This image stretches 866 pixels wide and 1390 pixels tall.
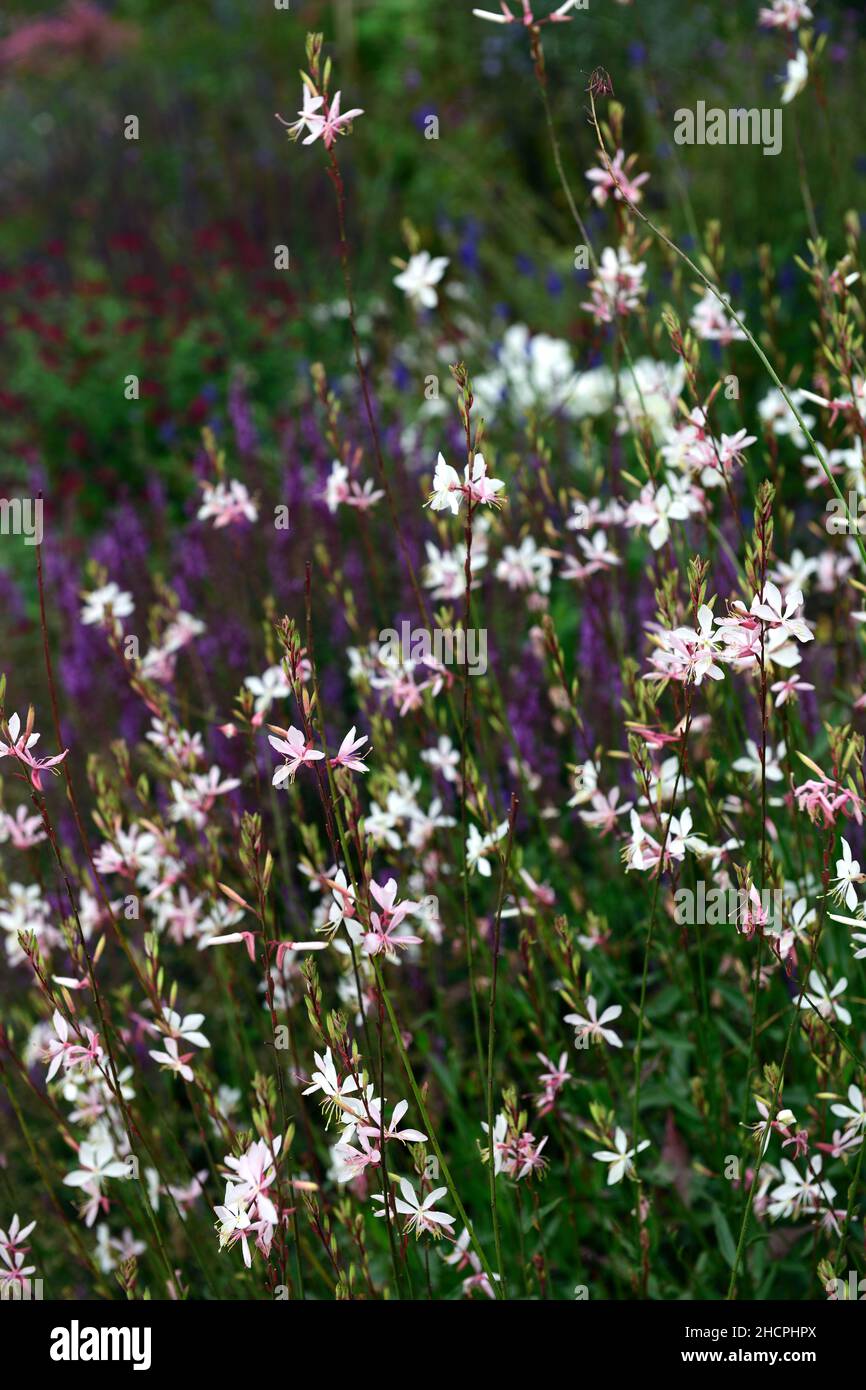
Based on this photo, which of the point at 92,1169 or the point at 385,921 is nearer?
the point at 385,921

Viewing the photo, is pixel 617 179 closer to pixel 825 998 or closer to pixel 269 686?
pixel 269 686

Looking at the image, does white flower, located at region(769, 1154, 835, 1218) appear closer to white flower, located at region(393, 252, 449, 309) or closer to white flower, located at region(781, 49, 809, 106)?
white flower, located at region(393, 252, 449, 309)

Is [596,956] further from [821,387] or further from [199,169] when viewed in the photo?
[199,169]

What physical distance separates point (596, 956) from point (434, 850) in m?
0.30

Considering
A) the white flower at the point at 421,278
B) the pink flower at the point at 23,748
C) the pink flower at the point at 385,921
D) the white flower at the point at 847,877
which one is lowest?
the pink flower at the point at 385,921

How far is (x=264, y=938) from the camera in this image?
1285 mm

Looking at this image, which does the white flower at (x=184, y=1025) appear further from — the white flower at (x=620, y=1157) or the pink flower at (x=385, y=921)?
the white flower at (x=620, y=1157)

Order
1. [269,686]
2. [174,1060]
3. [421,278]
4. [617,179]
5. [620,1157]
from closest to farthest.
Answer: [174,1060] → [620,1157] → [617,179] → [421,278] → [269,686]

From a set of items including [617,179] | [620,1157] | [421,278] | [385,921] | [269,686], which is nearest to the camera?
[385,921]

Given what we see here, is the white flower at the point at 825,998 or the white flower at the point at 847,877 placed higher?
the white flower at the point at 847,877

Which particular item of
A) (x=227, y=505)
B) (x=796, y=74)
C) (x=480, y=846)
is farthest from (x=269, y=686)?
(x=796, y=74)

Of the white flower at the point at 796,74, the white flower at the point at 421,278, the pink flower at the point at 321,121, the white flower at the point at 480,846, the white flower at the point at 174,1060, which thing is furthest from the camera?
the white flower at the point at 796,74

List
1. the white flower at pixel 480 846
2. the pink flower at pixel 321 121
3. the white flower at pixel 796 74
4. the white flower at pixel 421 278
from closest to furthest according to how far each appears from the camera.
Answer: the pink flower at pixel 321 121 → the white flower at pixel 480 846 → the white flower at pixel 421 278 → the white flower at pixel 796 74

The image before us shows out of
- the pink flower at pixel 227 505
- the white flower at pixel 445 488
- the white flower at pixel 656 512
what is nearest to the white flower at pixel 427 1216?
the white flower at pixel 445 488
